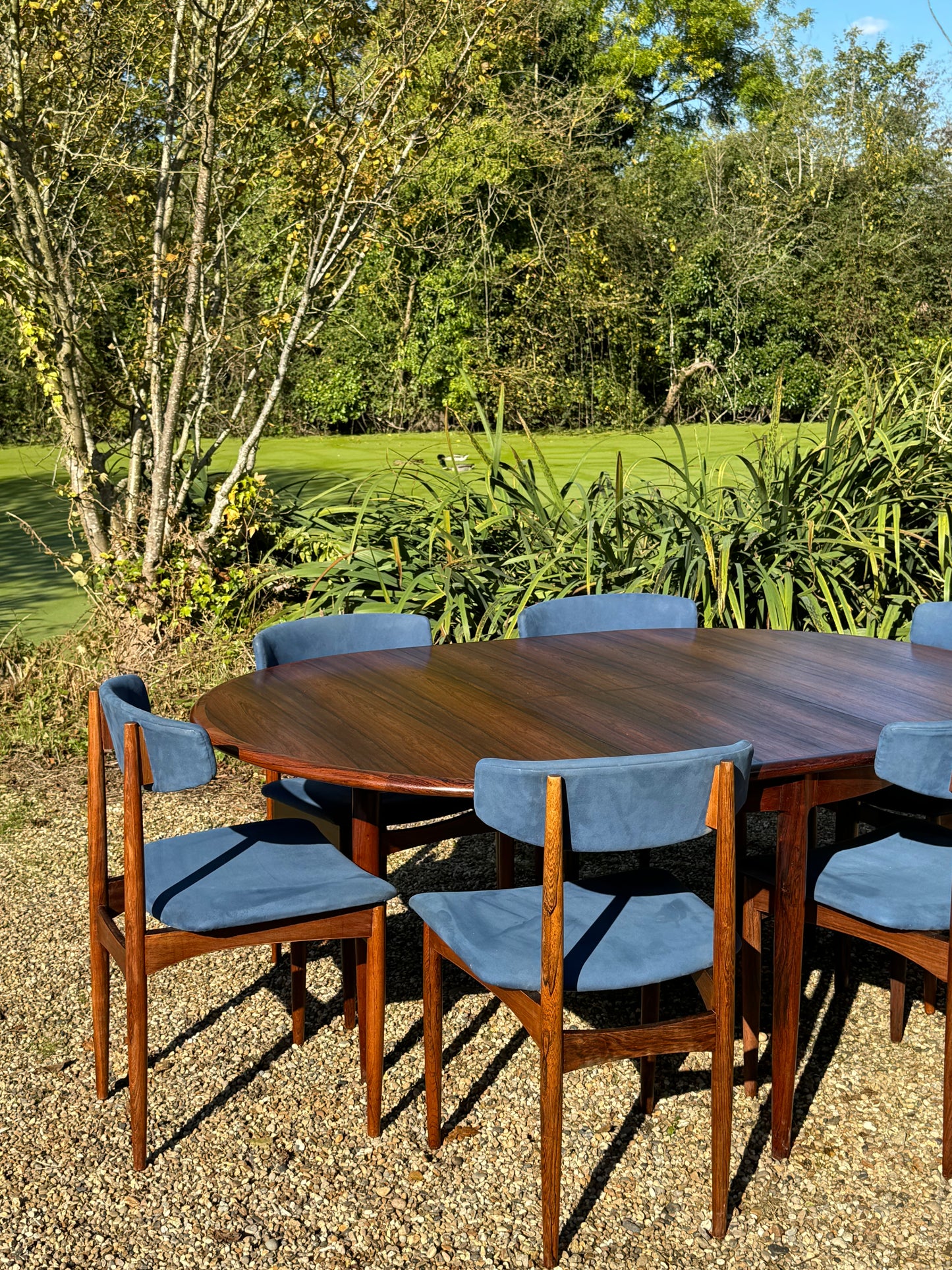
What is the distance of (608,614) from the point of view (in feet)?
11.5

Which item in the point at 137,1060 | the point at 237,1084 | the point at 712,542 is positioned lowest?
the point at 237,1084

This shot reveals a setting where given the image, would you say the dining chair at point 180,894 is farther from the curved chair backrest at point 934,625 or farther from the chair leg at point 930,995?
the curved chair backrest at point 934,625

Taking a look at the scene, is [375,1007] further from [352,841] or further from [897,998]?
[897,998]

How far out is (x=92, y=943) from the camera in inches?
96.3

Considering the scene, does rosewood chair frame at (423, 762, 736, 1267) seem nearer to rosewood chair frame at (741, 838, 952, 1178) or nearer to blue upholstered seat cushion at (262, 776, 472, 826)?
rosewood chair frame at (741, 838, 952, 1178)

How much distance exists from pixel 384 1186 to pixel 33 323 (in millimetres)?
4138

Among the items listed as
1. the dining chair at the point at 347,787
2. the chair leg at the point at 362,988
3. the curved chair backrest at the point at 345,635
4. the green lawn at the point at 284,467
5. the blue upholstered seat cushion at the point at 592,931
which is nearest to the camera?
the blue upholstered seat cushion at the point at 592,931

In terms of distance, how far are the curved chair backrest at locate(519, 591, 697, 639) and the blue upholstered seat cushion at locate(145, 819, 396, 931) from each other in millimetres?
1071

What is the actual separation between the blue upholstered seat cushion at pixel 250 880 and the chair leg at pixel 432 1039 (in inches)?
5.5

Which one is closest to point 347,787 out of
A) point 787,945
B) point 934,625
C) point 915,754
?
point 787,945

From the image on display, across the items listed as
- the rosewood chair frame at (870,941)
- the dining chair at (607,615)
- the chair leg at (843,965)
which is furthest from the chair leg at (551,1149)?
the dining chair at (607,615)

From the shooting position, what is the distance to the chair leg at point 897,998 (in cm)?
262

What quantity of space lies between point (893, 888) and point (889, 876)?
72mm

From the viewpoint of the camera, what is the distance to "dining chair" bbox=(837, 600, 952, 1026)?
263 centimetres
